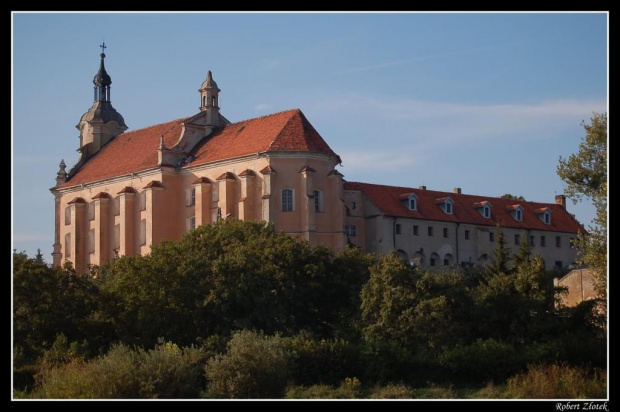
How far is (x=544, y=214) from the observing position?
9806 cm

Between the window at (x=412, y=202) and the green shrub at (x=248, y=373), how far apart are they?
49545mm

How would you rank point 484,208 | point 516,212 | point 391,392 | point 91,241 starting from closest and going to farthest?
point 391,392, point 91,241, point 484,208, point 516,212

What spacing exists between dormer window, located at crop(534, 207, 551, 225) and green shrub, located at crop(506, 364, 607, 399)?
55.8 metres

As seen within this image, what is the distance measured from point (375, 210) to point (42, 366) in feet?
148

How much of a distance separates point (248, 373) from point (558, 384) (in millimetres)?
10163

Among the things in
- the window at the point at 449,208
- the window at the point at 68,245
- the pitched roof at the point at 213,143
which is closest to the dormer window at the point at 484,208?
the window at the point at 449,208

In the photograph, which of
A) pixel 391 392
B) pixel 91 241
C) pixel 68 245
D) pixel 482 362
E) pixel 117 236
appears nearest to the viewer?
pixel 391 392

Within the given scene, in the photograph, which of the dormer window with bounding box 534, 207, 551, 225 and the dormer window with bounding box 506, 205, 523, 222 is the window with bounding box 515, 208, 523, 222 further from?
the dormer window with bounding box 534, 207, 551, 225

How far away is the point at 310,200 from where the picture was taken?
7744 centimetres

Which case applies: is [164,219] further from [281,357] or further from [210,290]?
[281,357]

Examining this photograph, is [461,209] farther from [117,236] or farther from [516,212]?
[117,236]

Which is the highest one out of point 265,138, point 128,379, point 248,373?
point 265,138

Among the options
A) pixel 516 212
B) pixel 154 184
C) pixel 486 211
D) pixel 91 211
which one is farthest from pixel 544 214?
pixel 91 211
